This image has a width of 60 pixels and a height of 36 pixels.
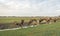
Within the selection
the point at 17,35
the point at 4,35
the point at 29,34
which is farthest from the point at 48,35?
the point at 4,35

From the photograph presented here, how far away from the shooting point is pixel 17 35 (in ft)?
57.8

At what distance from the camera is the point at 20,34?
1814cm

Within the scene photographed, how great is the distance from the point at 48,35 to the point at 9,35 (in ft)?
13.3

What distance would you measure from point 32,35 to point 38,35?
639mm

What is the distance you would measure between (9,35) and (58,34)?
5.17 metres

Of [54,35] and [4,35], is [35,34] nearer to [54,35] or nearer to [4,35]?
[54,35]

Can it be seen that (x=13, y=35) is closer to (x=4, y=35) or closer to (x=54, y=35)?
(x=4, y=35)

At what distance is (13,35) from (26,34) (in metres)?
1.51

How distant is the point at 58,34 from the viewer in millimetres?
17953

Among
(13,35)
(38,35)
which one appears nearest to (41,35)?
(38,35)

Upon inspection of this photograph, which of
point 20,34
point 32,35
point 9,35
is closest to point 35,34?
point 32,35

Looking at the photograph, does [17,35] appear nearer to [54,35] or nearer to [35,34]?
[35,34]

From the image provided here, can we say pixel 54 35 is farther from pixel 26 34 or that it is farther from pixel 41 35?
pixel 26 34

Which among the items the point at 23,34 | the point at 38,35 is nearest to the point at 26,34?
the point at 23,34
